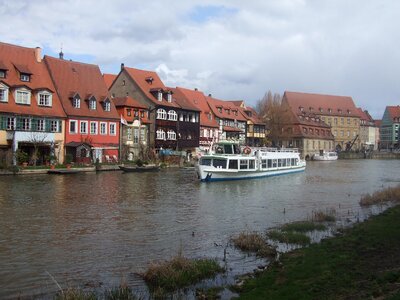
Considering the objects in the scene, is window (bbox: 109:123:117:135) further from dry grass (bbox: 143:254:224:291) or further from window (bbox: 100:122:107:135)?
dry grass (bbox: 143:254:224:291)

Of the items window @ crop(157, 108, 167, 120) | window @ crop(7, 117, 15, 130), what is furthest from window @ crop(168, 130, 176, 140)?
window @ crop(7, 117, 15, 130)

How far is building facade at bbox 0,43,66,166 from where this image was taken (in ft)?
151

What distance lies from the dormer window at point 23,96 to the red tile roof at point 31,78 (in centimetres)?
36

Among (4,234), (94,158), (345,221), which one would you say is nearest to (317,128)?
(94,158)

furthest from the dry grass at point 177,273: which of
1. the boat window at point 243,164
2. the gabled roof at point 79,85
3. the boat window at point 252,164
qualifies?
the gabled roof at point 79,85

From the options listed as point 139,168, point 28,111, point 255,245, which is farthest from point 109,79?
point 255,245

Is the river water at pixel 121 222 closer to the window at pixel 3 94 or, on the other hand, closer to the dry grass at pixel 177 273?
the dry grass at pixel 177 273

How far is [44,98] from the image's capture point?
50.6 metres

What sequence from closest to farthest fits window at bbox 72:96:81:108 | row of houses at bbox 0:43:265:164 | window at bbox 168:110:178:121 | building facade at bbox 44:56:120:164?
row of houses at bbox 0:43:265:164, building facade at bbox 44:56:120:164, window at bbox 72:96:81:108, window at bbox 168:110:178:121

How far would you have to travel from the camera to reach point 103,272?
43.6 ft

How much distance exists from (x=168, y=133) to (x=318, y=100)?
73667mm

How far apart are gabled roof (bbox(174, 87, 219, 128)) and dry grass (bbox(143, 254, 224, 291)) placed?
6615cm

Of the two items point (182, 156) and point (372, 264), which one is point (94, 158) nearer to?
point (182, 156)

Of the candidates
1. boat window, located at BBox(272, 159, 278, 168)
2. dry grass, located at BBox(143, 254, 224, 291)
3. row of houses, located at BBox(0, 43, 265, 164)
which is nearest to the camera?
dry grass, located at BBox(143, 254, 224, 291)
